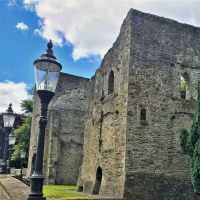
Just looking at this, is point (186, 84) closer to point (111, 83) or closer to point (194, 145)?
point (111, 83)

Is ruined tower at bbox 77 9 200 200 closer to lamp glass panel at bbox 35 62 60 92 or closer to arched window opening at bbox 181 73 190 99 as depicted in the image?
arched window opening at bbox 181 73 190 99

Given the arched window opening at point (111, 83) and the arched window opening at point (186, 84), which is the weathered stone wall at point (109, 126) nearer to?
the arched window opening at point (111, 83)

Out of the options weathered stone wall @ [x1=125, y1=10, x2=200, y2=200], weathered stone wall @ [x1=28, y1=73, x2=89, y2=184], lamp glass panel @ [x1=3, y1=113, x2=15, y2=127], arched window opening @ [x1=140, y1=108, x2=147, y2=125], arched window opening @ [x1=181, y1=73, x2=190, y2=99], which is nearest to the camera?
lamp glass panel @ [x1=3, y1=113, x2=15, y2=127]

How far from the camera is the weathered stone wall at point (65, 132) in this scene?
29.0 metres

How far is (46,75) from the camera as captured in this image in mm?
6664

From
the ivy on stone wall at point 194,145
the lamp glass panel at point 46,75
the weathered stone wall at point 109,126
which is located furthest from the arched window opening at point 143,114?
the lamp glass panel at point 46,75

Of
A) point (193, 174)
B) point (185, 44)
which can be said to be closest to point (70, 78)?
point (185, 44)

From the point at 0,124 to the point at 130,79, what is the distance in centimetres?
2703

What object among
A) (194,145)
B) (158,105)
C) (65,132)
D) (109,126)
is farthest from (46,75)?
(65,132)

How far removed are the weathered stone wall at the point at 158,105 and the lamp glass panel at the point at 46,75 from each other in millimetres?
10636

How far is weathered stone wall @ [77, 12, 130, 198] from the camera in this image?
17.5 metres

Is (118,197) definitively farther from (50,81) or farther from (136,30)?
(50,81)

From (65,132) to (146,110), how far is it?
13398mm

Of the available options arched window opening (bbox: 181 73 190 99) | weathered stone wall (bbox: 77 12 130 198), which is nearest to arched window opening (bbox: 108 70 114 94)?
weathered stone wall (bbox: 77 12 130 198)
